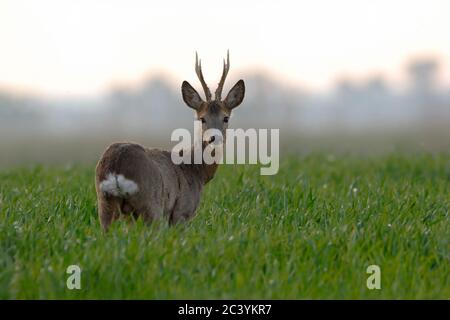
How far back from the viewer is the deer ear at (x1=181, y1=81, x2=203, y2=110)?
9117mm

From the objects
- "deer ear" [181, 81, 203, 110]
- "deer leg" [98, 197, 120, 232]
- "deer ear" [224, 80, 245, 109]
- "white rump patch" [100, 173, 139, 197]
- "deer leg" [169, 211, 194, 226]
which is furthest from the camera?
"deer ear" [224, 80, 245, 109]

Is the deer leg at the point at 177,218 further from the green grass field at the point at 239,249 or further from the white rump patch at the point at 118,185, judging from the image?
the white rump patch at the point at 118,185

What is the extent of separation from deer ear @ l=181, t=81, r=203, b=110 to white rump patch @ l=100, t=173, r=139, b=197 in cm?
205

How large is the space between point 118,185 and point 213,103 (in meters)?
2.01

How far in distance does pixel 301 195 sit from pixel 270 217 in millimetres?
1022

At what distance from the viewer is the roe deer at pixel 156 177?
736cm

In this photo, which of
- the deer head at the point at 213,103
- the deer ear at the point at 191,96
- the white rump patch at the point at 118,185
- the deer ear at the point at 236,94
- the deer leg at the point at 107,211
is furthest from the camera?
the deer ear at the point at 236,94

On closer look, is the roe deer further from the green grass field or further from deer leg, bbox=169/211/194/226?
the green grass field

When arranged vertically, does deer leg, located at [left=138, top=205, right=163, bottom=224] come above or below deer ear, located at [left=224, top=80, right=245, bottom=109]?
below

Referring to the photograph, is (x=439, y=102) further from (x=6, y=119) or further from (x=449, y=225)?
(x=449, y=225)

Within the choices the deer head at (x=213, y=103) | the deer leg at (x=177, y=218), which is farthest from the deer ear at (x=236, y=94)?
the deer leg at (x=177, y=218)

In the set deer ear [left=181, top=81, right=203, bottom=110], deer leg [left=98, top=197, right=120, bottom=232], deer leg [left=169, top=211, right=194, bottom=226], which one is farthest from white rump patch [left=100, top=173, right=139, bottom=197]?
deer ear [left=181, top=81, right=203, bottom=110]
